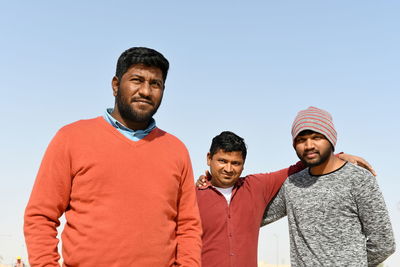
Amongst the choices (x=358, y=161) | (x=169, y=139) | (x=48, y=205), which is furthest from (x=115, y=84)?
(x=358, y=161)

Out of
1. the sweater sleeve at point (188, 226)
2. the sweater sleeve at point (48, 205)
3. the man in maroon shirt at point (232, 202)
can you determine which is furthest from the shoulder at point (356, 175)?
the sweater sleeve at point (48, 205)

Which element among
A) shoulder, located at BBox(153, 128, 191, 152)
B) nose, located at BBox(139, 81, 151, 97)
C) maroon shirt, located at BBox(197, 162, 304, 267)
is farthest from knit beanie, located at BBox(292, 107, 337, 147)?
nose, located at BBox(139, 81, 151, 97)

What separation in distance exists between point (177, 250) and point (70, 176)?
3.24ft

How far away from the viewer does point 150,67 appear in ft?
11.8

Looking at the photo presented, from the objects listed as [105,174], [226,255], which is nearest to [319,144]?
[226,255]

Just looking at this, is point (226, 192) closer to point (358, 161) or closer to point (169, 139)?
point (358, 161)

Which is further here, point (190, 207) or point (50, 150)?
point (190, 207)

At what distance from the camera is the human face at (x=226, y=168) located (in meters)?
5.46

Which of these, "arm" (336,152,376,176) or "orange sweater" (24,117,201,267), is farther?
"arm" (336,152,376,176)

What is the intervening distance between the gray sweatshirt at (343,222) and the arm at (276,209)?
56 cm

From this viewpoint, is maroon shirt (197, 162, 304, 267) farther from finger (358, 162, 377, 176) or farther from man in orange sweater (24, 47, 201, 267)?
man in orange sweater (24, 47, 201, 267)

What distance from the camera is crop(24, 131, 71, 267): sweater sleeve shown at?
311 cm

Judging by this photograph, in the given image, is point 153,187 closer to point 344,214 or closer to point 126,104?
point 126,104

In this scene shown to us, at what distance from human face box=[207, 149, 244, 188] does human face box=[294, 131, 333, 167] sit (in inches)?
34.7
